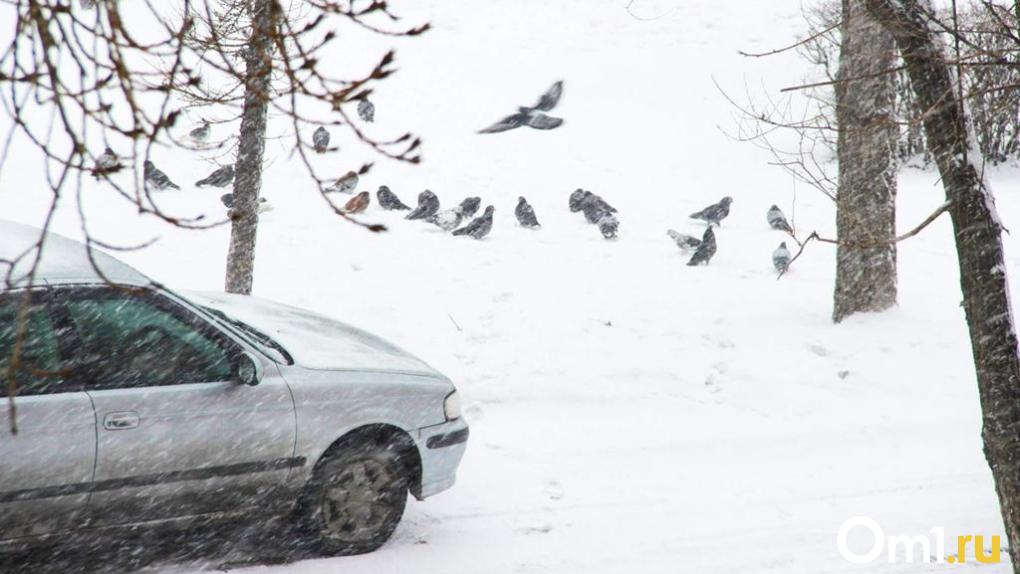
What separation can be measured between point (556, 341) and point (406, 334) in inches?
56.9

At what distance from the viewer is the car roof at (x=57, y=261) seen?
4.84m

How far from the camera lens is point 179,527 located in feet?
16.7

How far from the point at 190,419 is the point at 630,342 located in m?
5.67

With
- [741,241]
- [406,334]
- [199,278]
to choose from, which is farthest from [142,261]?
[741,241]

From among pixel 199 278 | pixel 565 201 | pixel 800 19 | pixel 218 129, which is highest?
pixel 800 19

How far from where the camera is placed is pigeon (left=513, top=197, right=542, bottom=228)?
13617mm

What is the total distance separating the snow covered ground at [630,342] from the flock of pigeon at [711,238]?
210 millimetres

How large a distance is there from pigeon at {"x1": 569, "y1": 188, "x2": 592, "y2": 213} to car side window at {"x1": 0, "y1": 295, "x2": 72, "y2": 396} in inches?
396

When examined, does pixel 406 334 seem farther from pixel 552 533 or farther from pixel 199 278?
pixel 552 533

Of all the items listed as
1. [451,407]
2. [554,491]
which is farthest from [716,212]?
[451,407]

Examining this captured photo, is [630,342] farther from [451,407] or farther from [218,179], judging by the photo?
[218,179]

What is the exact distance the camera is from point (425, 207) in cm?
1364

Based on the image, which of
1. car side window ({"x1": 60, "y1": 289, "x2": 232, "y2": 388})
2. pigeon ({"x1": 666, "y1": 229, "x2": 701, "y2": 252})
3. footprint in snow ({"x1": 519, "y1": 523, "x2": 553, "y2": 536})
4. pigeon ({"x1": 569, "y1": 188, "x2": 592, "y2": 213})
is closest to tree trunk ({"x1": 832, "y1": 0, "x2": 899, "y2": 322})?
pigeon ({"x1": 666, "y1": 229, "x2": 701, "y2": 252})

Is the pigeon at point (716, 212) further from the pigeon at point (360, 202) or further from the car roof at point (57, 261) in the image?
the car roof at point (57, 261)
